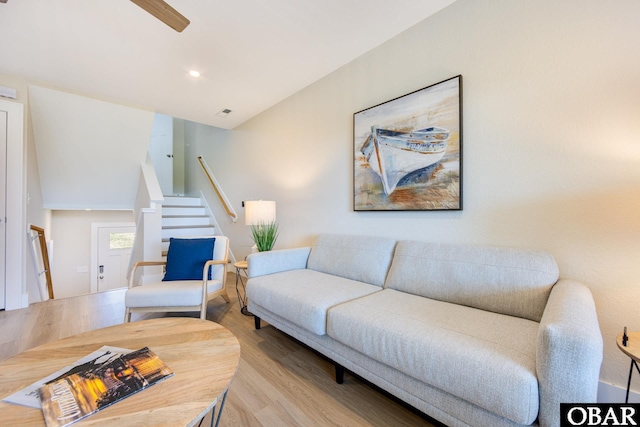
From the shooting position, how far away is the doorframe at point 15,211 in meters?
2.73

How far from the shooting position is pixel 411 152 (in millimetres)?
2066

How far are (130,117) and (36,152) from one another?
1206mm

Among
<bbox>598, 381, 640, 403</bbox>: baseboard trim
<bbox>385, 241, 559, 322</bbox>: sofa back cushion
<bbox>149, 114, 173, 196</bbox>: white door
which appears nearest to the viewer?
<bbox>598, 381, 640, 403</bbox>: baseboard trim

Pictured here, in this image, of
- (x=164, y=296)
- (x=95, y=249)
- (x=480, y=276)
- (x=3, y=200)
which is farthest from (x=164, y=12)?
(x=95, y=249)

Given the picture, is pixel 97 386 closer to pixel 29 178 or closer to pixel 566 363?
pixel 566 363

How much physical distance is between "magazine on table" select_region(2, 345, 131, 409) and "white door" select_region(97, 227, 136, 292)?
17.3 ft

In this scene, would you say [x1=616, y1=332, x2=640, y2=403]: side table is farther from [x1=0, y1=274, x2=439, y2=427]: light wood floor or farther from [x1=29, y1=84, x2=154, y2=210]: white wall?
[x1=29, y1=84, x2=154, y2=210]: white wall

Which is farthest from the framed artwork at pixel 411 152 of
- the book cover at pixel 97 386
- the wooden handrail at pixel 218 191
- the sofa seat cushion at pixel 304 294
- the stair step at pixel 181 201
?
the stair step at pixel 181 201

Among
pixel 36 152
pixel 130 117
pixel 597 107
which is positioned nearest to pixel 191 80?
pixel 130 117

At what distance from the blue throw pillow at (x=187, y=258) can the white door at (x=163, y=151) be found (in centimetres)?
371

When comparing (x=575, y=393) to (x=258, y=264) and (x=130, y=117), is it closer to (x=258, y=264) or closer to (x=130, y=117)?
(x=258, y=264)

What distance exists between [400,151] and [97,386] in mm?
2176

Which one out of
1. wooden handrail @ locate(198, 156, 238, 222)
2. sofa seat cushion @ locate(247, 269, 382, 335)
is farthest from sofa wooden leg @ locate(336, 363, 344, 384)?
wooden handrail @ locate(198, 156, 238, 222)

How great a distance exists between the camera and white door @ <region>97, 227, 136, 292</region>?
5.17m
